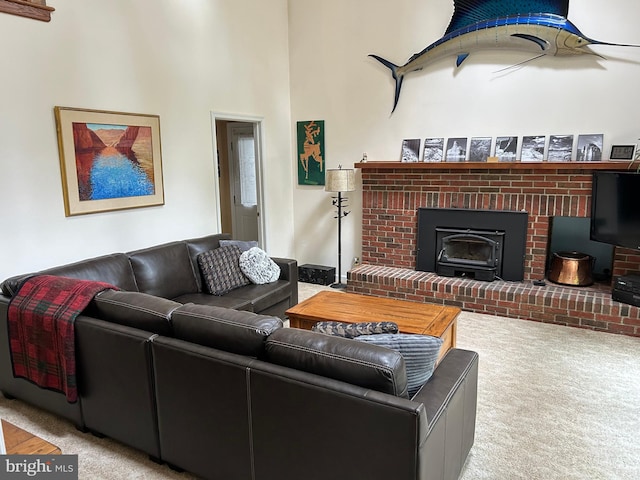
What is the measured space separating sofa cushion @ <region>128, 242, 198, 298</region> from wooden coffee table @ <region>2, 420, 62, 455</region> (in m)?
1.84

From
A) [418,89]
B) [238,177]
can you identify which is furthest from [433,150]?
[238,177]

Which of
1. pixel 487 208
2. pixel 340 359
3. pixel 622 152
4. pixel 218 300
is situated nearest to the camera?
pixel 340 359

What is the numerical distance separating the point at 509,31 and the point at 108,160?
4.02m

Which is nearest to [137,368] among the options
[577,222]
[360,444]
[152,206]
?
[360,444]

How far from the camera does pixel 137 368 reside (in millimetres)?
2260

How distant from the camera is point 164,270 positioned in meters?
3.94

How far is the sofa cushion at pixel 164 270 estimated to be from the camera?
378 cm

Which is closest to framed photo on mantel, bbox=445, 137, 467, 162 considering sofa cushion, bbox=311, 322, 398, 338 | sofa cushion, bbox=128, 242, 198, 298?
sofa cushion, bbox=128, 242, 198, 298

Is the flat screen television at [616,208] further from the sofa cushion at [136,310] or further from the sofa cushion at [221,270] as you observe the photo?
the sofa cushion at [136,310]

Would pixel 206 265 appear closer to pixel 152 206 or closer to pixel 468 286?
pixel 152 206

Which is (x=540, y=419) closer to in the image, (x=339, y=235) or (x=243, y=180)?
(x=339, y=235)

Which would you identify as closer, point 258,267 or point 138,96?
point 138,96

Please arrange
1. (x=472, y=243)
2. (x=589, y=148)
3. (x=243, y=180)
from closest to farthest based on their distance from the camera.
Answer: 1. (x=589, y=148)
2. (x=472, y=243)
3. (x=243, y=180)

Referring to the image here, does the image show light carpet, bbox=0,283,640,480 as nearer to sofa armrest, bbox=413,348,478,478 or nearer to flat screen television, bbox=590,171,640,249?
sofa armrest, bbox=413,348,478,478
